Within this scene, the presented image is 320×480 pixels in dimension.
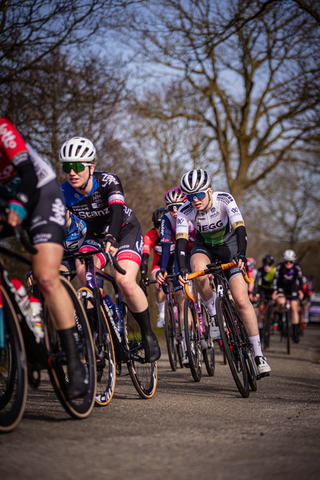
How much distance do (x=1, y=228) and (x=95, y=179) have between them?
1819 millimetres

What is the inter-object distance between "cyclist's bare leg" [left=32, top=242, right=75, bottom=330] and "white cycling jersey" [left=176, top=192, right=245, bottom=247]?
2.88 metres

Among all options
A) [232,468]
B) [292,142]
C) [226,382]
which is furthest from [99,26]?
[292,142]

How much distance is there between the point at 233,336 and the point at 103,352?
1708mm

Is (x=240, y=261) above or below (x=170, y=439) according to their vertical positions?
above

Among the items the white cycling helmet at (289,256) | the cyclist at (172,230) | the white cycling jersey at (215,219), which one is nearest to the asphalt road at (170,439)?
the white cycling jersey at (215,219)

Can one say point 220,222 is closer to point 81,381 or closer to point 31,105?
point 81,381

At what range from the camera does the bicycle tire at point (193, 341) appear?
681 cm

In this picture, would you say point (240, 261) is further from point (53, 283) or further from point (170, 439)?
point (170, 439)

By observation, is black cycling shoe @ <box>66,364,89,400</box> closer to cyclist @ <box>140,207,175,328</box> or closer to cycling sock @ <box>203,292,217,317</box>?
cycling sock @ <box>203,292,217,317</box>

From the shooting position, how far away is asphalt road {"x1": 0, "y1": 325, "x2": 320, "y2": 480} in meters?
2.78

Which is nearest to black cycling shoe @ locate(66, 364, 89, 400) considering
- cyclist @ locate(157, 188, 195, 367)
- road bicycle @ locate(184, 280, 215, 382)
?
road bicycle @ locate(184, 280, 215, 382)

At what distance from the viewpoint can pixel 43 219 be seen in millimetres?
3789

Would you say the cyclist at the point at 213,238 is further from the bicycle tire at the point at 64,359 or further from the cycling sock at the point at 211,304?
the bicycle tire at the point at 64,359


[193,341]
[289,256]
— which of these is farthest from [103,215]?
[289,256]
